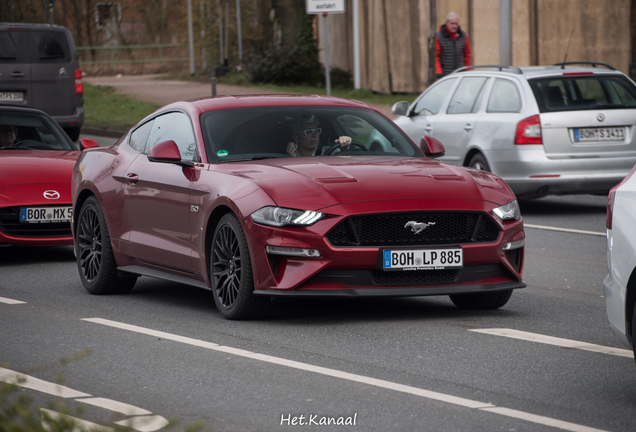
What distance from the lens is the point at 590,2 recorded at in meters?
26.6

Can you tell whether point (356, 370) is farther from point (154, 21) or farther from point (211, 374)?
point (154, 21)

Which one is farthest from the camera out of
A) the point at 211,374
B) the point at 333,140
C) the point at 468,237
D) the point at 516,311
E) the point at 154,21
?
the point at 154,21

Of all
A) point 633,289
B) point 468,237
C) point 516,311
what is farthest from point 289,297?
point 633,289

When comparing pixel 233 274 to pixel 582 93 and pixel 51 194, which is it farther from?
pixel 582 93

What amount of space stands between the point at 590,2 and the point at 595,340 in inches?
836

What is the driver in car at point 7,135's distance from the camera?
11.8 metres

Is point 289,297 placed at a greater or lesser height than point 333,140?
lesser

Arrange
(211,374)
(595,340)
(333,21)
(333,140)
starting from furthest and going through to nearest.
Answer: (333,21)
(333,140)
(595,340)
(211,374)

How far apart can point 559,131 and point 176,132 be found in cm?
599

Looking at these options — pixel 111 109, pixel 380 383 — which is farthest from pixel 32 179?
pixel 111 109

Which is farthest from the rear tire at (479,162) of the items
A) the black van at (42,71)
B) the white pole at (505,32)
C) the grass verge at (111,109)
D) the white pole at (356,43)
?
the white pole at (356,43)

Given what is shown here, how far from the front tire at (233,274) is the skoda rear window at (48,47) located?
16.4 m

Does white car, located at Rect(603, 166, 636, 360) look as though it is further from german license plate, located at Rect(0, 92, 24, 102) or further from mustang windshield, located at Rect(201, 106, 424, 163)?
german license plate, located at Rect(0, 92, 24, 102)

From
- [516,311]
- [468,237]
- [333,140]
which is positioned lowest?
[516,311]
